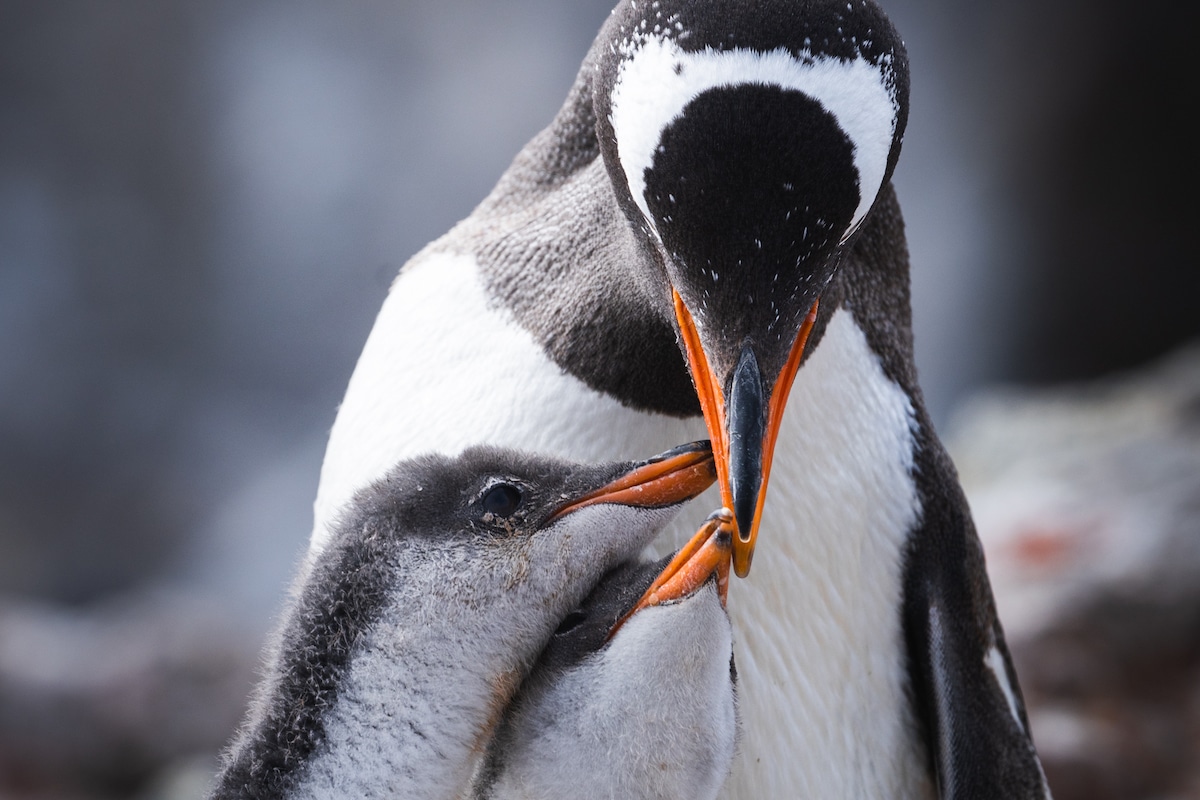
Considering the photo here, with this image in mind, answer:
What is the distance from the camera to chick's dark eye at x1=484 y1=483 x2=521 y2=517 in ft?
2.75

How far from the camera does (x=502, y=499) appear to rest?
84 centimetres

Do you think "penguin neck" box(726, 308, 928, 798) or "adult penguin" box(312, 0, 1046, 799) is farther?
"penguin neck" box(726, 308, 928, 798)

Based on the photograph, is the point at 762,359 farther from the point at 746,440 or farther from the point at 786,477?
the point at 786,477

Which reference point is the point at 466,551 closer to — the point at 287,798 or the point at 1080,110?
the point at 287,798

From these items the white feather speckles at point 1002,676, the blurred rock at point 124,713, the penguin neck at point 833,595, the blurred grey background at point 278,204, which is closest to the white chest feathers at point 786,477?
the penguin neck at point 833,595

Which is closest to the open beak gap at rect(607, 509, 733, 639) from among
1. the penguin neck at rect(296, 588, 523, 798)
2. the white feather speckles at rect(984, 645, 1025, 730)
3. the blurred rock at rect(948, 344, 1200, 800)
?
the penguin neck at rect(296, 588, 523, 798)

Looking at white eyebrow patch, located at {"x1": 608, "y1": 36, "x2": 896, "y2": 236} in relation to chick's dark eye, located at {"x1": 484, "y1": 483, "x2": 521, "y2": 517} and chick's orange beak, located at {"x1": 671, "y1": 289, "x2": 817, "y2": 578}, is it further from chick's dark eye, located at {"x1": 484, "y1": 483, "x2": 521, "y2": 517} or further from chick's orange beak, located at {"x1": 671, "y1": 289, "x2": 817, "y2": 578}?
chick's dark eye, located at {"x1": 484, "y1": 483, "x2": 521, "y2": 517}

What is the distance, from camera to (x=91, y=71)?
13.8ft

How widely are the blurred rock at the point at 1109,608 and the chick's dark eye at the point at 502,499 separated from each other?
6.19ft

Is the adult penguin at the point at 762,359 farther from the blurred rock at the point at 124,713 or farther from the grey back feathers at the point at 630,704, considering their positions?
the blurred rock at the point at 124,713

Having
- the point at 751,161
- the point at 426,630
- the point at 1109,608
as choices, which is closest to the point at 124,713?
the point at 1109,608

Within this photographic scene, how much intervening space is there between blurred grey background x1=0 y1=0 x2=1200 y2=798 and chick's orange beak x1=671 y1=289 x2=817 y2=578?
333cm

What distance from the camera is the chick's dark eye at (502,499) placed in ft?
2.75

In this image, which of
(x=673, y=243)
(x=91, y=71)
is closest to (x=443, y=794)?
(x=673, y=243)
